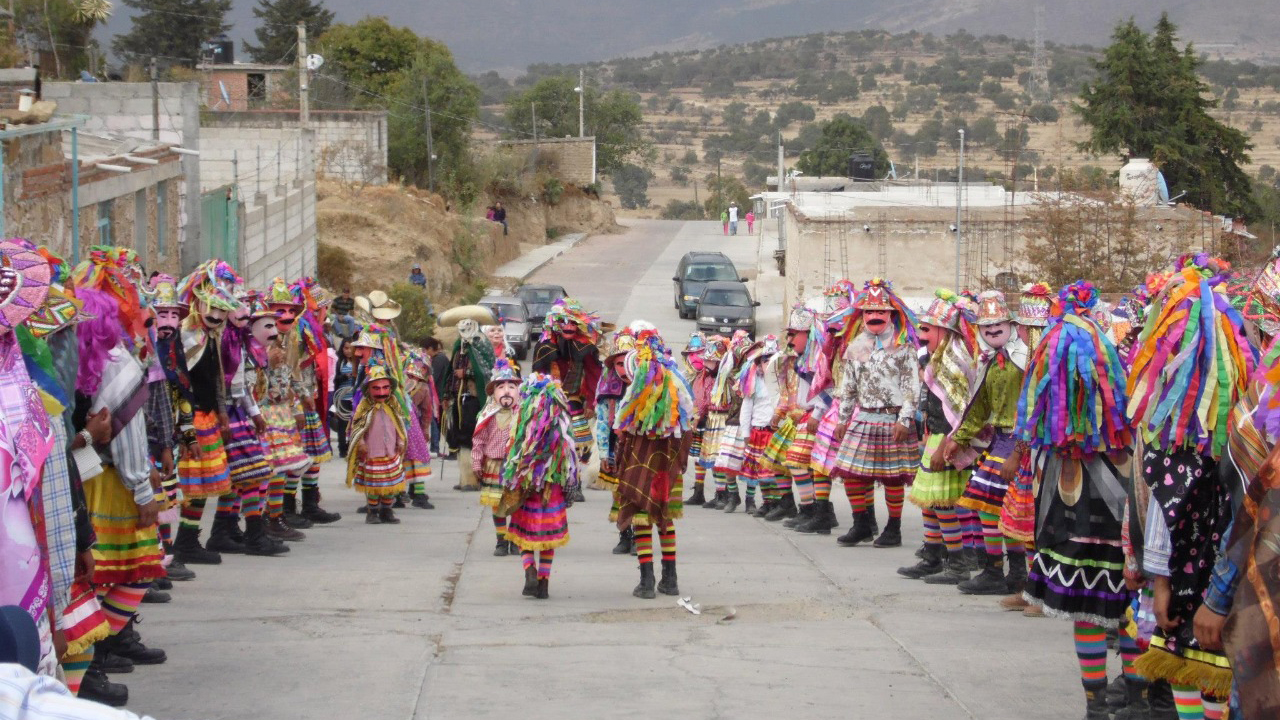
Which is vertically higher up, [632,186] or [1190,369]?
[632,186]

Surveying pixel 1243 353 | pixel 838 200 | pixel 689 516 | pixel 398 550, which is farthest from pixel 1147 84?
pixel 1243 353

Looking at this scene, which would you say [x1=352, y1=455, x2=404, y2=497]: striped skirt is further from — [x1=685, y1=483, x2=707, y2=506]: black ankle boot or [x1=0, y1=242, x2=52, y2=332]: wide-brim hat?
[x1=0, y1=242, x2=52, y2=332]: wide-brim hat

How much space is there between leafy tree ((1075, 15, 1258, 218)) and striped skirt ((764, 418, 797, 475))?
133 ft

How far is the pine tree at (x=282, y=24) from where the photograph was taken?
90000 millimetres

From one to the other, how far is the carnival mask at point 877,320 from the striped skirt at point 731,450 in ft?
12.0

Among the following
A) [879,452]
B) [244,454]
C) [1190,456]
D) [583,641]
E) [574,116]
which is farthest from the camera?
[574,116]

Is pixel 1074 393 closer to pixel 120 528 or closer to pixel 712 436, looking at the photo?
pixel 120 528

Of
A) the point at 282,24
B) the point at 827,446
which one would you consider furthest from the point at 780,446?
the point at 282,24

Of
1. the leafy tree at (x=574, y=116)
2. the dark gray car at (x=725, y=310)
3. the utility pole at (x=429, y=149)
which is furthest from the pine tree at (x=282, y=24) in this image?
the dark gray car at (x=725, y=310)

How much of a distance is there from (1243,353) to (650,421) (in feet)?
15.7

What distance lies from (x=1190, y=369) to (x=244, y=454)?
734 cm

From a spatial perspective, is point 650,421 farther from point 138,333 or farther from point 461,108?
point 461,108

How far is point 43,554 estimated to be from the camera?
18.5ft

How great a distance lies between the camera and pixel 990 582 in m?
10.7
